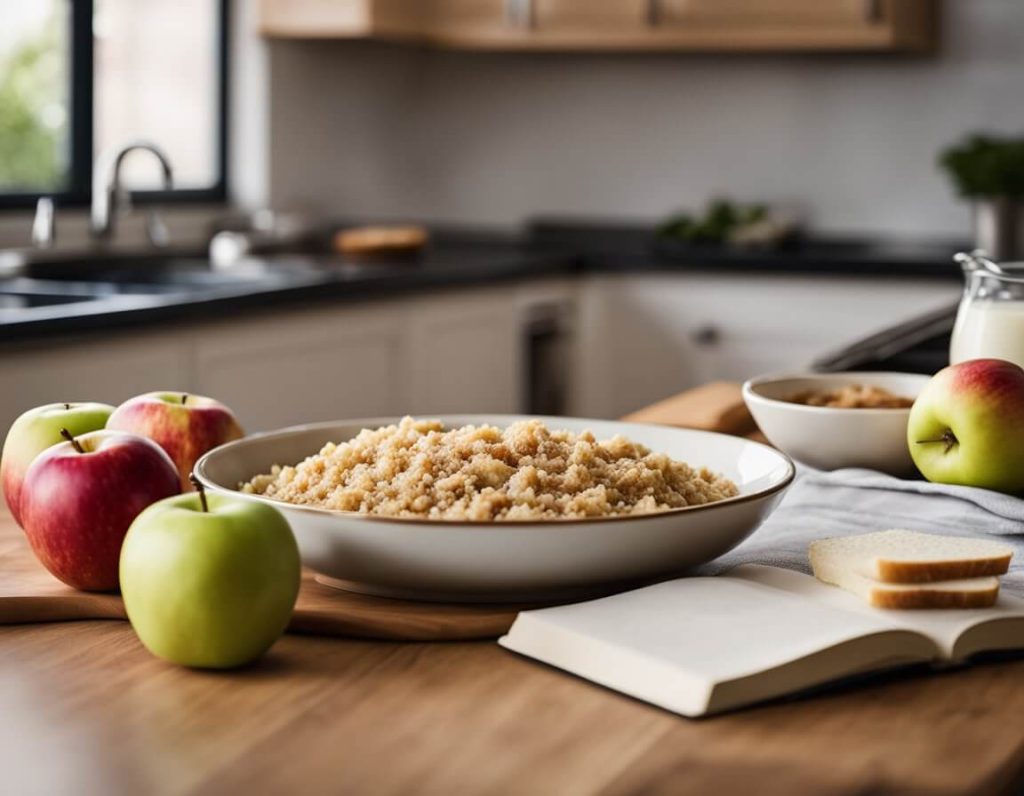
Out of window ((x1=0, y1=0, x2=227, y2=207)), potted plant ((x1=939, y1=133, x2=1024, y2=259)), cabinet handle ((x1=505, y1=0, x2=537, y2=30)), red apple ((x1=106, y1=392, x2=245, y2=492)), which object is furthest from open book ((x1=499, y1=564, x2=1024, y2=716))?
cabinet handle ((x1=505, y1=0, x2=537, y2=30))

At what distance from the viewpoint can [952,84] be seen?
402 centimetres

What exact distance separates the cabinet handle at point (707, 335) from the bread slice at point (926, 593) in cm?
272

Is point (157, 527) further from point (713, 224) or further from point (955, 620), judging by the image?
point (713, 224)

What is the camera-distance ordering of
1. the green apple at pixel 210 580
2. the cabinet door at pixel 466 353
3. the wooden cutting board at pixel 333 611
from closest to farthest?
the green apple at pixel 210 580, the wooden cutting board at pixel 333 611, the cabinet door at pixel 466 353

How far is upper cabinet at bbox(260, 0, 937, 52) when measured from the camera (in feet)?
12.3

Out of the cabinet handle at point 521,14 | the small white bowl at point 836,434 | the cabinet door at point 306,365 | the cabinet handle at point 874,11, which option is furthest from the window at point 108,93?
the small white bowl at point 836,434

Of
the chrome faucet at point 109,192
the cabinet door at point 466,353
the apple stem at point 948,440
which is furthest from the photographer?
the cabinet door at point 466,353

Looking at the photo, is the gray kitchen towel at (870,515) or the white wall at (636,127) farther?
the white wall at (636,127)

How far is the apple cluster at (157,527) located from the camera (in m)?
0.85


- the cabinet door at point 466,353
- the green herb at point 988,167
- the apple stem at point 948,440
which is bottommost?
the cabinet door at point 466,353

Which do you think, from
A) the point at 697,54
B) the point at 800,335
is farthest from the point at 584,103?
the point at 800,335

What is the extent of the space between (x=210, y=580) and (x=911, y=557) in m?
0.45

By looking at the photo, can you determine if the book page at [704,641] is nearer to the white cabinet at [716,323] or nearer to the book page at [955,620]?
the book page at [955,620]

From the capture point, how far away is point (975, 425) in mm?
1208
